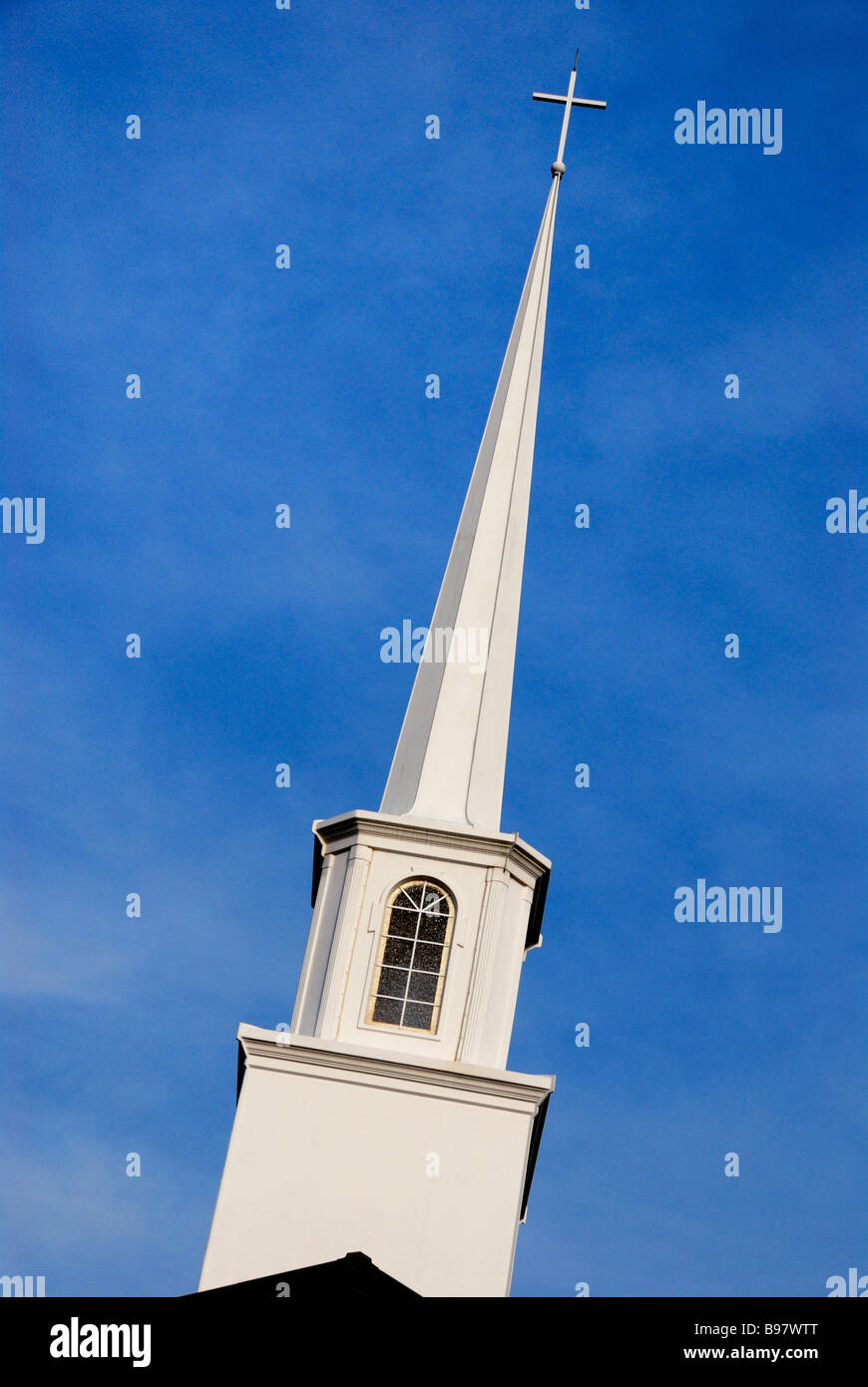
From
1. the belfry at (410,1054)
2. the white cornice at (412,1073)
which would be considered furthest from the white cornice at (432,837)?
the white cornice at (412,1073)

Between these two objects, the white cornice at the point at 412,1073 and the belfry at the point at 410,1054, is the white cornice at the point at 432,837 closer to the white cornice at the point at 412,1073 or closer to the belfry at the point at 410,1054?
the belfry at the point at 410,1054

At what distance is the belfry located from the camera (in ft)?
78.1

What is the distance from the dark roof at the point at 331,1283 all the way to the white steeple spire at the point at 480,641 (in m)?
7.04

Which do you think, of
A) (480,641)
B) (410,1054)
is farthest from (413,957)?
(480,641)

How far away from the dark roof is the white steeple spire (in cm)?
704

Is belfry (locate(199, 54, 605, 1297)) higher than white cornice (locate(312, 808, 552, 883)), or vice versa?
white cornice (locate(312, 808, 552, 883))

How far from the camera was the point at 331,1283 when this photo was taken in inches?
847

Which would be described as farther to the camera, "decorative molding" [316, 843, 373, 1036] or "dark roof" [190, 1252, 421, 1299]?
"decorative molding" [316, 843, 373, 1036]

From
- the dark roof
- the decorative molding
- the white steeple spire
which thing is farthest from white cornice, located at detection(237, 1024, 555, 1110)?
the white steeple spire

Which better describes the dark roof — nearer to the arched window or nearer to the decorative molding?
the decorative molding
